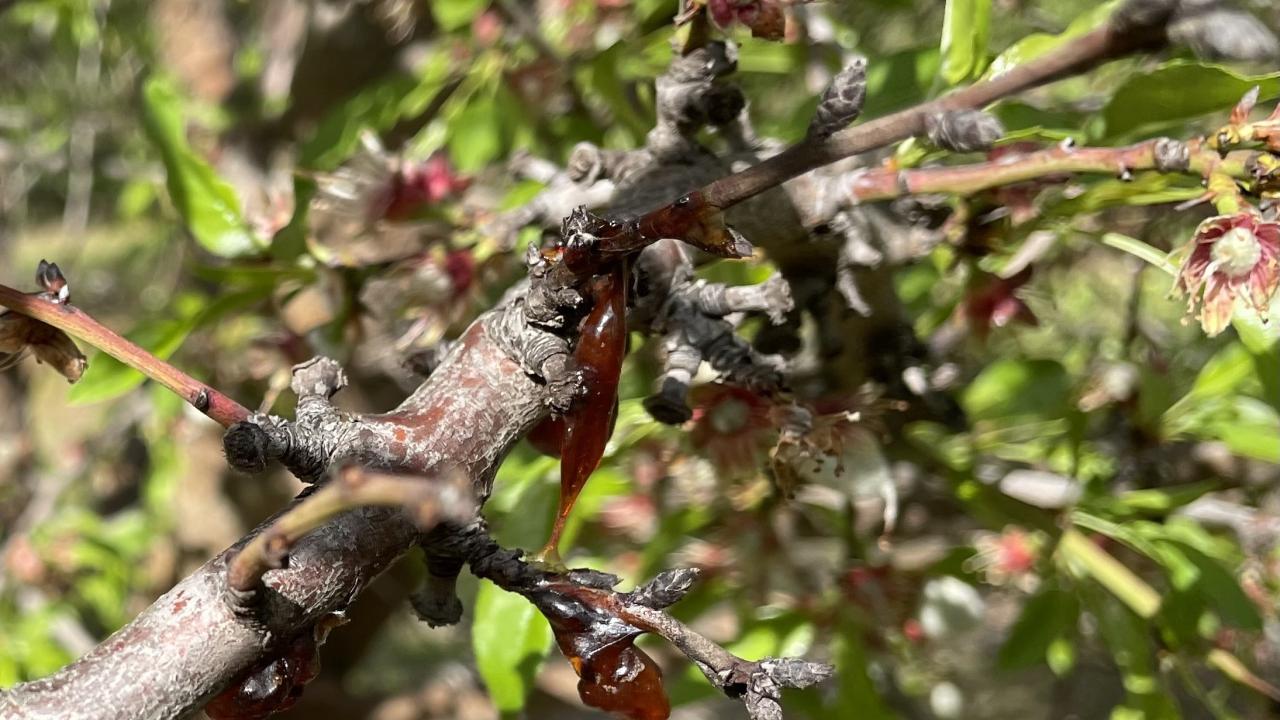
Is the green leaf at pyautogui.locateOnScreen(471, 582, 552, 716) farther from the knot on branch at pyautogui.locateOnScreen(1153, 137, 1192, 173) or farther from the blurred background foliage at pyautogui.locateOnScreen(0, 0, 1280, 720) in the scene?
the knot on branch at pyautogui.locateOnScreen(1153, 137, 1192, 173)

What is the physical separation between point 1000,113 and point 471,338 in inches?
18.3

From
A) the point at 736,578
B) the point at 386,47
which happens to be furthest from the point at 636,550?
the point at 386,47

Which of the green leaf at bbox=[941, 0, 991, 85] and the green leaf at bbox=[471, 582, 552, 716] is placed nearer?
the green leaf at bbox=[941, 0, 991, 85]

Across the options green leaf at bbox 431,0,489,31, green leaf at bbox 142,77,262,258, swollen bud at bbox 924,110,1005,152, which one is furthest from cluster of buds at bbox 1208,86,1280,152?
green leaf at bbox 431,0,489,31

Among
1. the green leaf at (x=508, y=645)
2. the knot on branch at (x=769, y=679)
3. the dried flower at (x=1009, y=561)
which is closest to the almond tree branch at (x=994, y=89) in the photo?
the knot on branch at (x=769, y=679)

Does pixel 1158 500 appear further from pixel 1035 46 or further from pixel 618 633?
pixel 618 633

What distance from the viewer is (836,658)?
43.1 inches

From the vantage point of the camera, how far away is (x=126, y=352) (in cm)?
48

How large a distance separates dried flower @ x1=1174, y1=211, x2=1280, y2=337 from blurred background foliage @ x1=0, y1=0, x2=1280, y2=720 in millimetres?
116

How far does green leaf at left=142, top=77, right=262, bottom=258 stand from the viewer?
977mm

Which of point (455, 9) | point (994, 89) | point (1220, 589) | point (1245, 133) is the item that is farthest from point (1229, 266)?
point (455, 9)

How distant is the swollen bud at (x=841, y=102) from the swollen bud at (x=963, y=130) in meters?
0.07

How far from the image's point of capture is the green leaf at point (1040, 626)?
3.60 ft

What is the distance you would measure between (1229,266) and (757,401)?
319 millimetres
